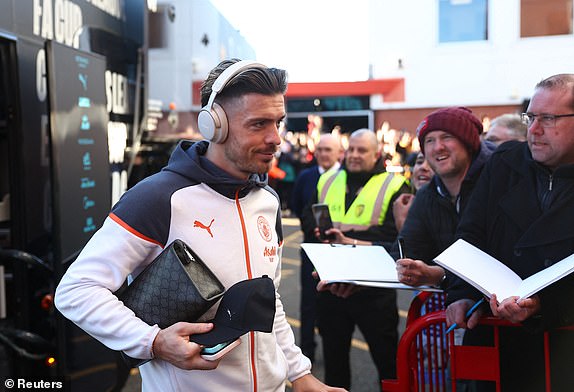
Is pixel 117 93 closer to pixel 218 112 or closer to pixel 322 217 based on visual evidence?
pixel 322 217

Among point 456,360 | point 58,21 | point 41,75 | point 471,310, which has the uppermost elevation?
point 58,21

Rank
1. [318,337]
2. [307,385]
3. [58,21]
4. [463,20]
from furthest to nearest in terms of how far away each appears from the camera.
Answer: [463,20] < [318,337] < [58,21] < [307,385]

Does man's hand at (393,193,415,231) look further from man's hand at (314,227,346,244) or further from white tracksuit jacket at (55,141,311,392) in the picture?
white tracksuit jacket at (55,141,311,392)

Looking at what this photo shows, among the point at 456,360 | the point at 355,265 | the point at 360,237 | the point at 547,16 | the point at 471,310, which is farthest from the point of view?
the point at 547,16

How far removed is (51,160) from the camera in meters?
3.10

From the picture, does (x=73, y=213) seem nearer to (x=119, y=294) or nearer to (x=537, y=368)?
(x=119, y=294)

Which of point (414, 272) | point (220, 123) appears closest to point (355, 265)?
point (414, 272)

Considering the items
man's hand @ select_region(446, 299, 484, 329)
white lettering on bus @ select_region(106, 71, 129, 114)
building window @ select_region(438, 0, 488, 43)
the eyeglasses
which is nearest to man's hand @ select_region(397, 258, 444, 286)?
man's hand @ select_region(446, 299, 484, 329)

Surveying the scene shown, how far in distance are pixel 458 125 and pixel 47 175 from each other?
2203 mm

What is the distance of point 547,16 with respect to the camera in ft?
16.5

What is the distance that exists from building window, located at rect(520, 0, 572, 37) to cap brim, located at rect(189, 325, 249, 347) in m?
3.31

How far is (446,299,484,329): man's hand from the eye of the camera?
2.35 meters

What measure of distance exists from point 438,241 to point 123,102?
249 centimetres

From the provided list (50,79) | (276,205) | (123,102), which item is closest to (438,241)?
(276,205)
